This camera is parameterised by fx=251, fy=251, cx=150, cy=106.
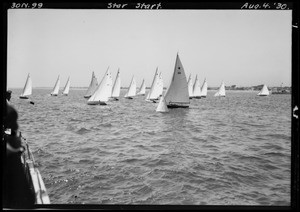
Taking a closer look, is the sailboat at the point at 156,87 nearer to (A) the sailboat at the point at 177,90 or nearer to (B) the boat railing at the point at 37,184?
(A) the sailboat at the point at 177,90

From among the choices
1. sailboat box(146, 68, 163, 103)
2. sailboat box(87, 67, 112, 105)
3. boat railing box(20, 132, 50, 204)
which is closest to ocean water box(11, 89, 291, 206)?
boat railing box(20, 132, 50, 204)

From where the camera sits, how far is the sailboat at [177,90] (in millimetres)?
39281

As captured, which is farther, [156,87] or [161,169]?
[156,87]

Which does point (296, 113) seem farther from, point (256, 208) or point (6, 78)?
point (6, 78)

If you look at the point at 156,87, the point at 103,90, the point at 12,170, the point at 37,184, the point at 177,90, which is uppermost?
the point at 156,87

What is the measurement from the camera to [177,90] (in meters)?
40.1

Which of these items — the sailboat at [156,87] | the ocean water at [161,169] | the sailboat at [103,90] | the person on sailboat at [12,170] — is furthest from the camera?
the sailboat at [156,87]

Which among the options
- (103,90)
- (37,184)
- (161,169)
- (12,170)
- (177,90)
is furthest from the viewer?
(103,90)

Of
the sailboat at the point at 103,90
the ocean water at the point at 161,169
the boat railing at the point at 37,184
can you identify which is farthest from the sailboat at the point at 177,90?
the boat railing at the point at 37,184

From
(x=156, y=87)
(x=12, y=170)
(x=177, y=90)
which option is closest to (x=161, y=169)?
(x=12, y=170)

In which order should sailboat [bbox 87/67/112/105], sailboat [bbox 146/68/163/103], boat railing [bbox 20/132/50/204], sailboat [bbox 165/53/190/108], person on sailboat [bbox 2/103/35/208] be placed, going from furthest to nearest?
1. sailboat [bbox 146/68/163/103]
2. sailboat [bbox 87/67/112/105]
3. sailboat [bbox 165/53/190/108]
4. boat railing [bbox 20/132/50/204]
5. person on sailboat [bbox 2/103/35/208]

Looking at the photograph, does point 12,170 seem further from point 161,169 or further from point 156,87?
point 156,87

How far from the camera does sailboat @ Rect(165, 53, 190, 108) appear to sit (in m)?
39.3

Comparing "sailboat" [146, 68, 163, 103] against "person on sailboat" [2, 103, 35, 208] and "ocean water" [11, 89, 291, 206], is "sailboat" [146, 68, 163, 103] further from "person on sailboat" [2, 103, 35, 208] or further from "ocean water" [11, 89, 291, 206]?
"person on sailboat" [2, 103, 35, 208]
